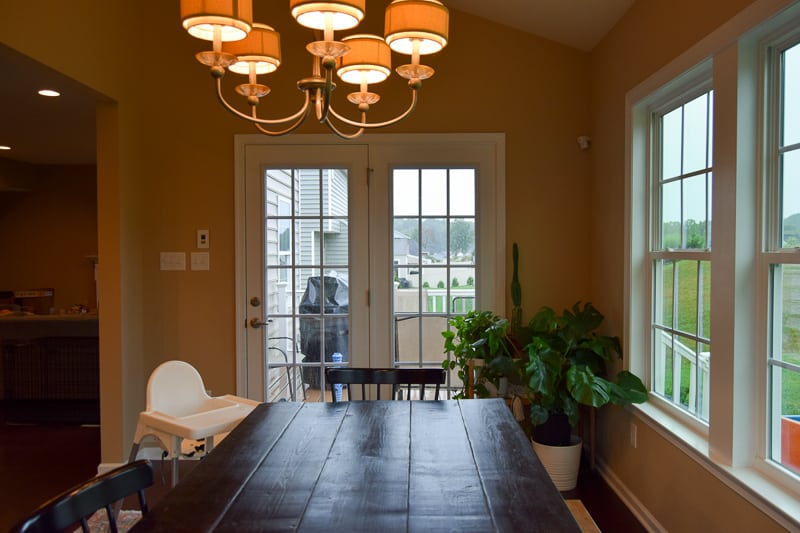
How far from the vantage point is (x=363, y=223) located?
153 inches

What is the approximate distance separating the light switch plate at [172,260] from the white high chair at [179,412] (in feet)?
4.22

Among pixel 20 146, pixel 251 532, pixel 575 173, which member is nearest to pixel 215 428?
pixel 251 532

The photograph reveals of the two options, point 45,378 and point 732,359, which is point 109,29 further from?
point 732,359

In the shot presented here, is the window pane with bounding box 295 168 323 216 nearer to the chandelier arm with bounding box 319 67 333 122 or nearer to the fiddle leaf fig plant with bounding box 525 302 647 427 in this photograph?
the fiddle leaf fig plant with bounding box 525 302 647 427

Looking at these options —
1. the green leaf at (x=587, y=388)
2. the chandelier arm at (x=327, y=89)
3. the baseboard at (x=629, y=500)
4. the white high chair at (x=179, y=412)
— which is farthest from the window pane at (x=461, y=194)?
the chandelier arm at (x=327, y=89)

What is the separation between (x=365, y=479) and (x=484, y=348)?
1890 mm

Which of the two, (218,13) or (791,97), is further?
(791,97)

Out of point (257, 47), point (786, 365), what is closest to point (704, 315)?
point (786, 365)

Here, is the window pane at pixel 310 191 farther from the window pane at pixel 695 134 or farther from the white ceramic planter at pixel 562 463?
the window pane at pixel 695 134

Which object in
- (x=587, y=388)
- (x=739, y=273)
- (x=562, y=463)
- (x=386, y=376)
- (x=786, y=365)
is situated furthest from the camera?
(x=562, y=463)

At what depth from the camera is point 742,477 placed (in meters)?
2.04

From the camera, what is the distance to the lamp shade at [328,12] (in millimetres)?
1560

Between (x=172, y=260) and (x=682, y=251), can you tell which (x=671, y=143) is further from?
(x=172, y=260)

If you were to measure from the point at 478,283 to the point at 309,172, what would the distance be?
54.3 inches
